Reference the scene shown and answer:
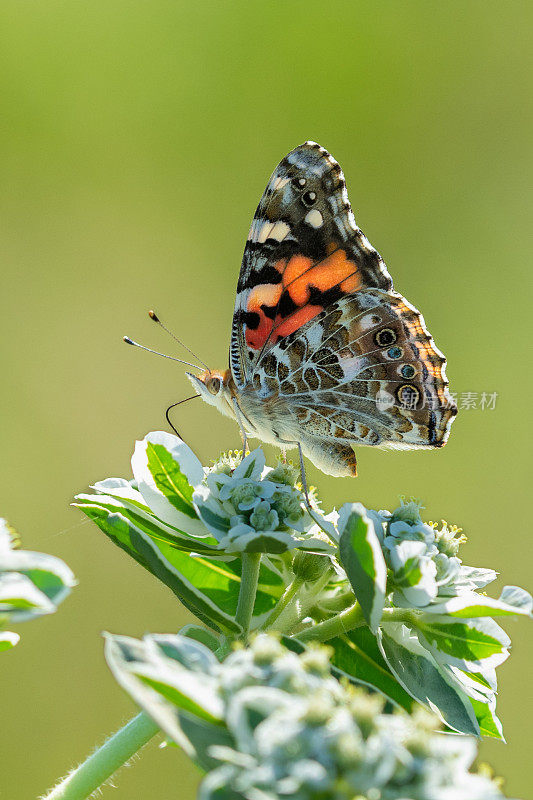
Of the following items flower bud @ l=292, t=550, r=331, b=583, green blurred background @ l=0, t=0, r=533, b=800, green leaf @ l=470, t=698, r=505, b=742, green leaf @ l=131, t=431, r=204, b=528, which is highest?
green blurred background @ l=0, t=0, r=533, b=800

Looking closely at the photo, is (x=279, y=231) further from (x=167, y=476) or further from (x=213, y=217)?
(x=213, y=217)

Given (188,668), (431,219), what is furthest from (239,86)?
(188,668)

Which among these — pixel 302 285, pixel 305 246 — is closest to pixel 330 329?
pixel 302 285

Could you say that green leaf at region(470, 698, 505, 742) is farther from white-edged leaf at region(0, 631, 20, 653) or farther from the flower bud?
white-edged leaf at region(0, 631, 20, 653)

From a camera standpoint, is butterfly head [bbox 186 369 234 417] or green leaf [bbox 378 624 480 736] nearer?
green leaf [bbox 378 624 480 736]

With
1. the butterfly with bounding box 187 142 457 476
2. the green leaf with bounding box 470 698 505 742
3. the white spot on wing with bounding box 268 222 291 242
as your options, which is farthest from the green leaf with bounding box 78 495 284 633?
the white spot on wing with bounding box 268 222 291 242

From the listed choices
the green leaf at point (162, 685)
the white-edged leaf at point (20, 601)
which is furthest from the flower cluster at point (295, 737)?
→ the white-edged leaf at point (20, 601)

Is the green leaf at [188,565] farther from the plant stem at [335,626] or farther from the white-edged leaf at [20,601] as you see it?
the white-edged leaf at [20,601]
